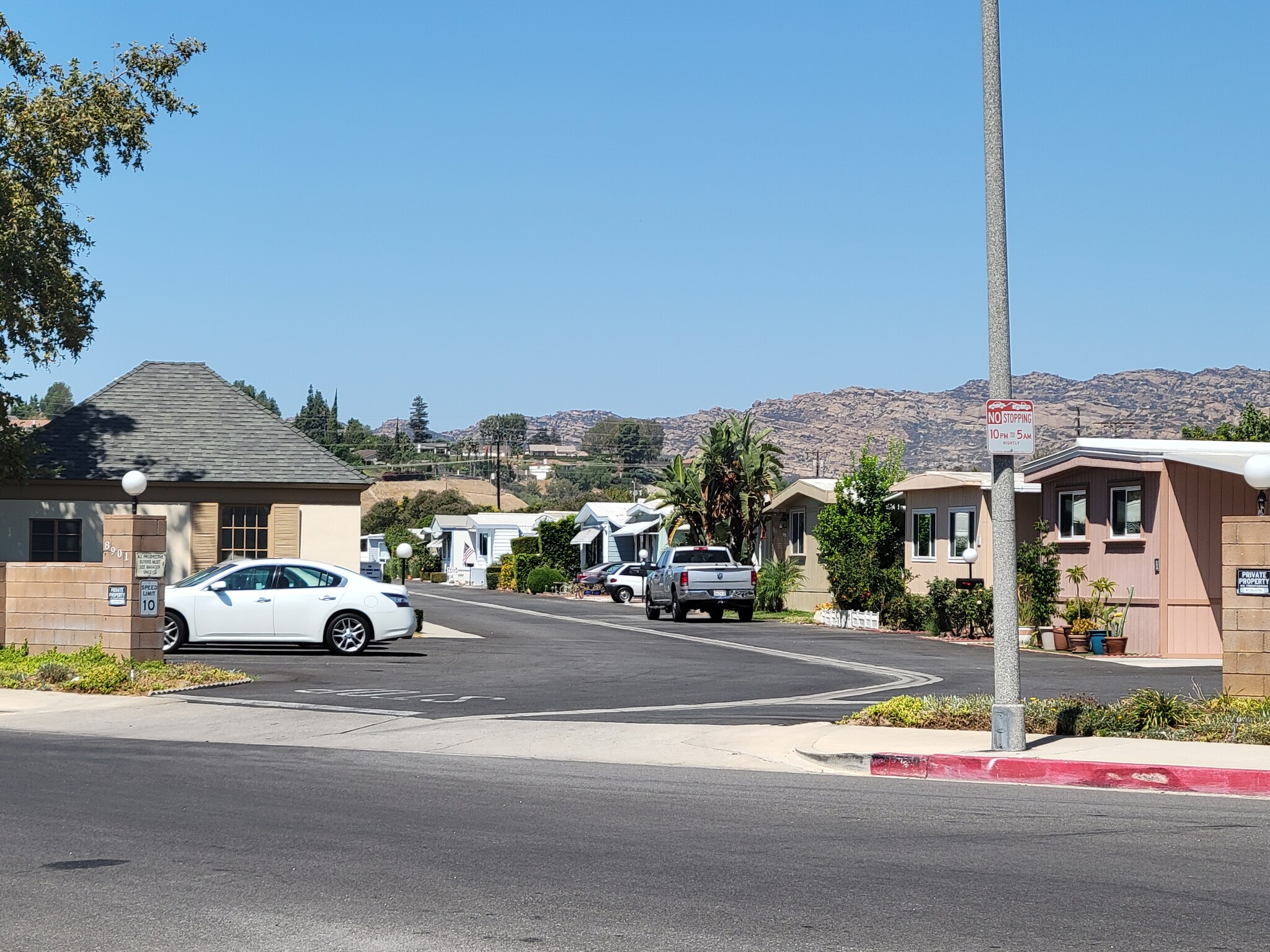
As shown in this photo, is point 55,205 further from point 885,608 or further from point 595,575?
point 595,575

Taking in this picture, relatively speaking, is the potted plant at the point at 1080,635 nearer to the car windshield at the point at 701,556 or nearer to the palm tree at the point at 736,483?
the car windshield at the point at 701,556

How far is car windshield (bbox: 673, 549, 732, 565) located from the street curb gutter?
27675mm

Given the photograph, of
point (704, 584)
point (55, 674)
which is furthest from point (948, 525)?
point (55, 674)

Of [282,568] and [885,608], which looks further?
[885,608]

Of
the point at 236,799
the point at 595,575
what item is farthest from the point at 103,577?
the point at 595,575

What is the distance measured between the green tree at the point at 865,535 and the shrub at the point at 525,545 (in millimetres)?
37230

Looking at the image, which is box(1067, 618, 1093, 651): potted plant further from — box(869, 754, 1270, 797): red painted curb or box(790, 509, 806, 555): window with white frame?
box(869, 754, 1270, 797): red painted curb

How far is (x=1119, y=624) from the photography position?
89.6ft

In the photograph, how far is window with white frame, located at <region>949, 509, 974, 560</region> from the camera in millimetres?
34000

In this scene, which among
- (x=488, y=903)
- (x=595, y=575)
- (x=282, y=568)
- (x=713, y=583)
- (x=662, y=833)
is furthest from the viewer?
(x=595, y=575)

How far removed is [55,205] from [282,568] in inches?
412

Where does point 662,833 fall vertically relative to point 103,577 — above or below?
below

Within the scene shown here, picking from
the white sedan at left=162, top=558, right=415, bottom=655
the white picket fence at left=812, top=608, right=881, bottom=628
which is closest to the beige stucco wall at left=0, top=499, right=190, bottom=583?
the white sedan at left=162, top=558, right=415, bottom=655

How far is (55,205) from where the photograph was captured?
1136 inches
